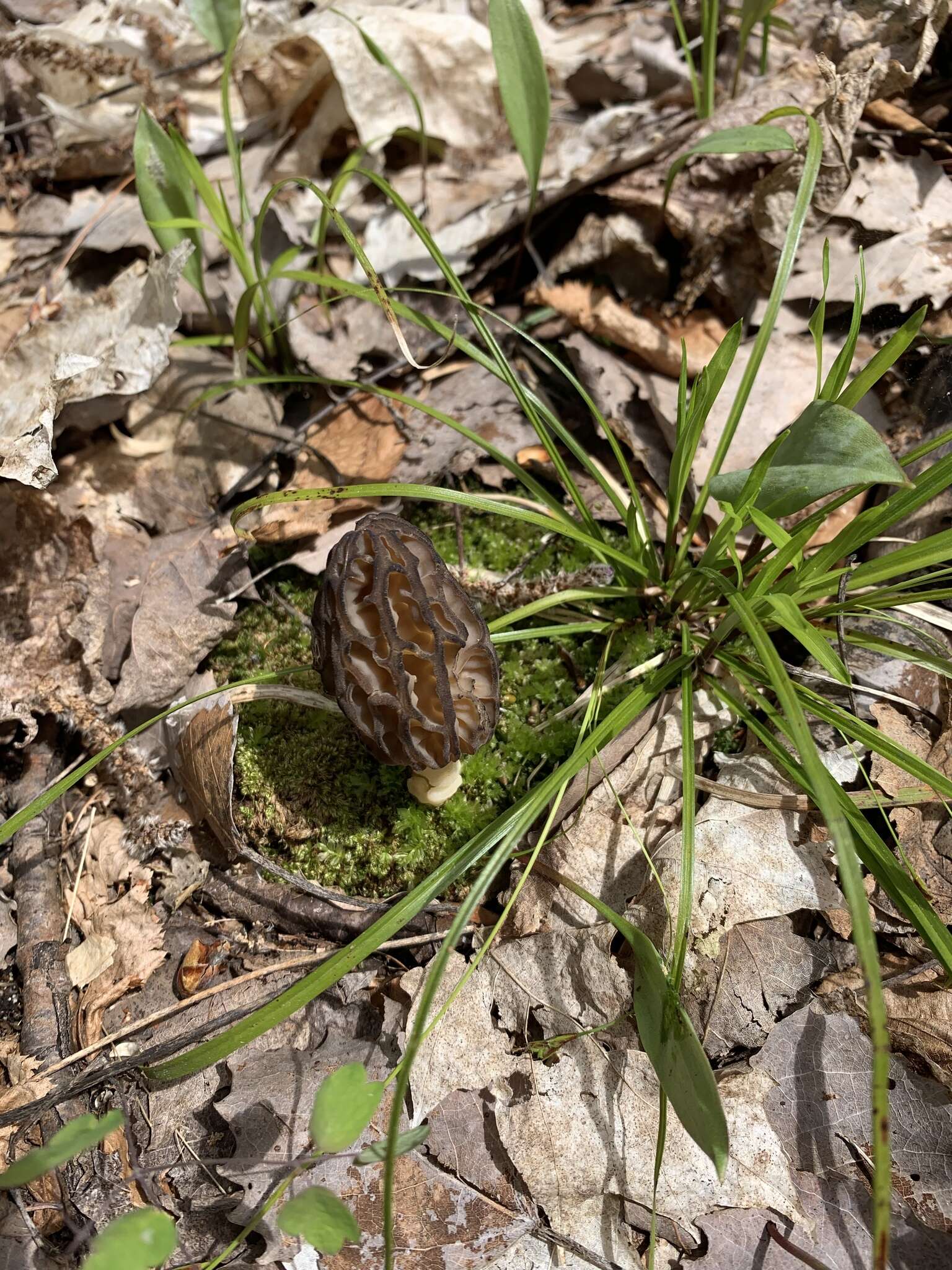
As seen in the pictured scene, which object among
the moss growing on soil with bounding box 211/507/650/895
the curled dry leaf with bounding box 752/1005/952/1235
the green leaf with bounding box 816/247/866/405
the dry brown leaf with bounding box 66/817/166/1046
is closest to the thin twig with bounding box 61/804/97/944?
the dry brown leaf with bounding box 66/817/166/1046

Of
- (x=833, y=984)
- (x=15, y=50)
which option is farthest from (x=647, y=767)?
(x=15, y=50)

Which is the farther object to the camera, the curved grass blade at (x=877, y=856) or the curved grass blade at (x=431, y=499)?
the curved grass blade at (x=431, y=499)

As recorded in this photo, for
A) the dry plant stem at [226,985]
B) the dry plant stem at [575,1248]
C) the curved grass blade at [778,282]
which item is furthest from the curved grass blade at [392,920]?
the dry plant stem at [575,1248]

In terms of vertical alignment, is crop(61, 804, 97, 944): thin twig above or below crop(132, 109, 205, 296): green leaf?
below

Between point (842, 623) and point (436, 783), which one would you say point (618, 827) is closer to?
point (436, 783)

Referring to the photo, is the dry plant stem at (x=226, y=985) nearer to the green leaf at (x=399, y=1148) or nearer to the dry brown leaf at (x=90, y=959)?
the dry brown leaf at (x=90, y=959)

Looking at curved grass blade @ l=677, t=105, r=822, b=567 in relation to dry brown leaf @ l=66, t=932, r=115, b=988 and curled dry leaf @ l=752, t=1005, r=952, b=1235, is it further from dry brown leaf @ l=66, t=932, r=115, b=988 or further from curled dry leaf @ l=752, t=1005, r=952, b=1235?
dry brown leaf @ l=66, t=932, r=115, b=988

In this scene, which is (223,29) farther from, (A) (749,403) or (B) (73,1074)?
(B) (73,1074)
